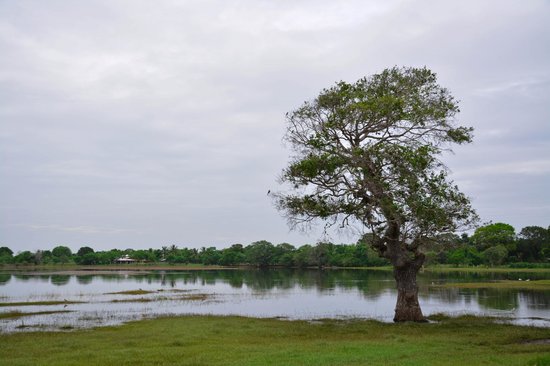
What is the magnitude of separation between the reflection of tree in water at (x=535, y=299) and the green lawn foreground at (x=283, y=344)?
13721 mm

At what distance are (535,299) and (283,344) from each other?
36.1 metres

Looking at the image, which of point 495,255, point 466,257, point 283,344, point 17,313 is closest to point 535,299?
point 283,344

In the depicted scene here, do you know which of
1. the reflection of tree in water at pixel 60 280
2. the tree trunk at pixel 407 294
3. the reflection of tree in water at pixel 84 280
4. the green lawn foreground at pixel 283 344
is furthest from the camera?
the reflection of tree in water at pixel 84 280

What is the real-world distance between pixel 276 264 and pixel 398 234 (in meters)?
141

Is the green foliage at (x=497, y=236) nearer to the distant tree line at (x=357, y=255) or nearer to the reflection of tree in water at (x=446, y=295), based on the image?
the distant tree line at (x=357, y=255)

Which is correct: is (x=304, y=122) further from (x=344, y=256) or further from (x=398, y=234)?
(x=344, y=256)

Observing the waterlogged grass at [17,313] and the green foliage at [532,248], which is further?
the green foliage at [532,248]

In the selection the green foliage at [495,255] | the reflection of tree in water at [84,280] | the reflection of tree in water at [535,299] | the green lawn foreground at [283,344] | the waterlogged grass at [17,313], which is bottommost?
the reflection of tree in water at [84,280]

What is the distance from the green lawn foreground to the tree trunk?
1.88 m

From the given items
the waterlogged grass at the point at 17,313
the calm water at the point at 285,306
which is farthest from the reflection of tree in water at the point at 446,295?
the waterlogged grass at the point at 17,313

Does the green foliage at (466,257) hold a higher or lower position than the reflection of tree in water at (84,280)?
higher

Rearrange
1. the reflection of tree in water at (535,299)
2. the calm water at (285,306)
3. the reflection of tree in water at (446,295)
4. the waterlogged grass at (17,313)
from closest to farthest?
the calm water at (285,306)
the waterlogged grass at (17,313)
the reflection of tree in water at (535,299)
the reflection of tree in water at (446,295)

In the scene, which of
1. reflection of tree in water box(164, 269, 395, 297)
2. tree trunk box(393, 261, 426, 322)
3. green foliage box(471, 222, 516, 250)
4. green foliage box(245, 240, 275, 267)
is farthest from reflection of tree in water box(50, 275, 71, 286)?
green foliage box(471, 222, 516, 250)

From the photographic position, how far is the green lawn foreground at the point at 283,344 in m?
17.8
